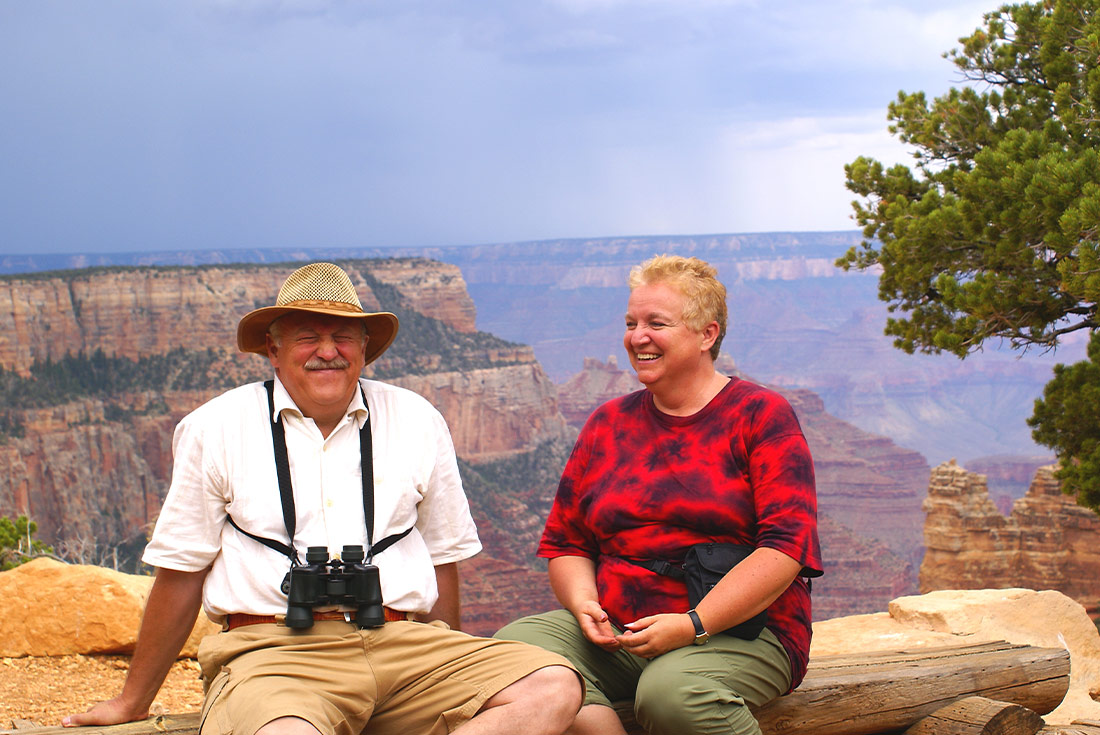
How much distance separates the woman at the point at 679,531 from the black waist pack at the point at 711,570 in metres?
0.03

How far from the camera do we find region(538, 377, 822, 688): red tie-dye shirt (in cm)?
331

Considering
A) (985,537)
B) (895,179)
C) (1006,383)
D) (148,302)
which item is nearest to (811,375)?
(1006,383)

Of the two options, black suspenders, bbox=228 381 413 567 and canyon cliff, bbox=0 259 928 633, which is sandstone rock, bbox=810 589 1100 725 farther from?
canyon cliff, bbox=0 259 928 633

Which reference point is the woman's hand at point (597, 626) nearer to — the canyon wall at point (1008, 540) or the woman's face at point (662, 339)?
the woman's face at point (662, 339)

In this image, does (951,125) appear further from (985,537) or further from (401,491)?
(985,537)

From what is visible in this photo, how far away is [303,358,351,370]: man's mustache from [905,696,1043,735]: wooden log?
2.47 meters

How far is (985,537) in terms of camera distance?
27406 millimetres

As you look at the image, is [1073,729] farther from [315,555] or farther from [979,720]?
[315,555]

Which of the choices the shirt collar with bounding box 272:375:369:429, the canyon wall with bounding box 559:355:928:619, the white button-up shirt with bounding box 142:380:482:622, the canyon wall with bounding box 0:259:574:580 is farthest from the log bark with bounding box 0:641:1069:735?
the canyon wall with bounding box 559:355:928:619

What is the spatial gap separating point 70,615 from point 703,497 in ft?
12.1

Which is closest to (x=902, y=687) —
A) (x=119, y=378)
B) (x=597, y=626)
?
(x=597, y=626)

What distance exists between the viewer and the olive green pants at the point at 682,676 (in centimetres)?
313

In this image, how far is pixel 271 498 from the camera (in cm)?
322

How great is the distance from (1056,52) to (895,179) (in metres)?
2.31
